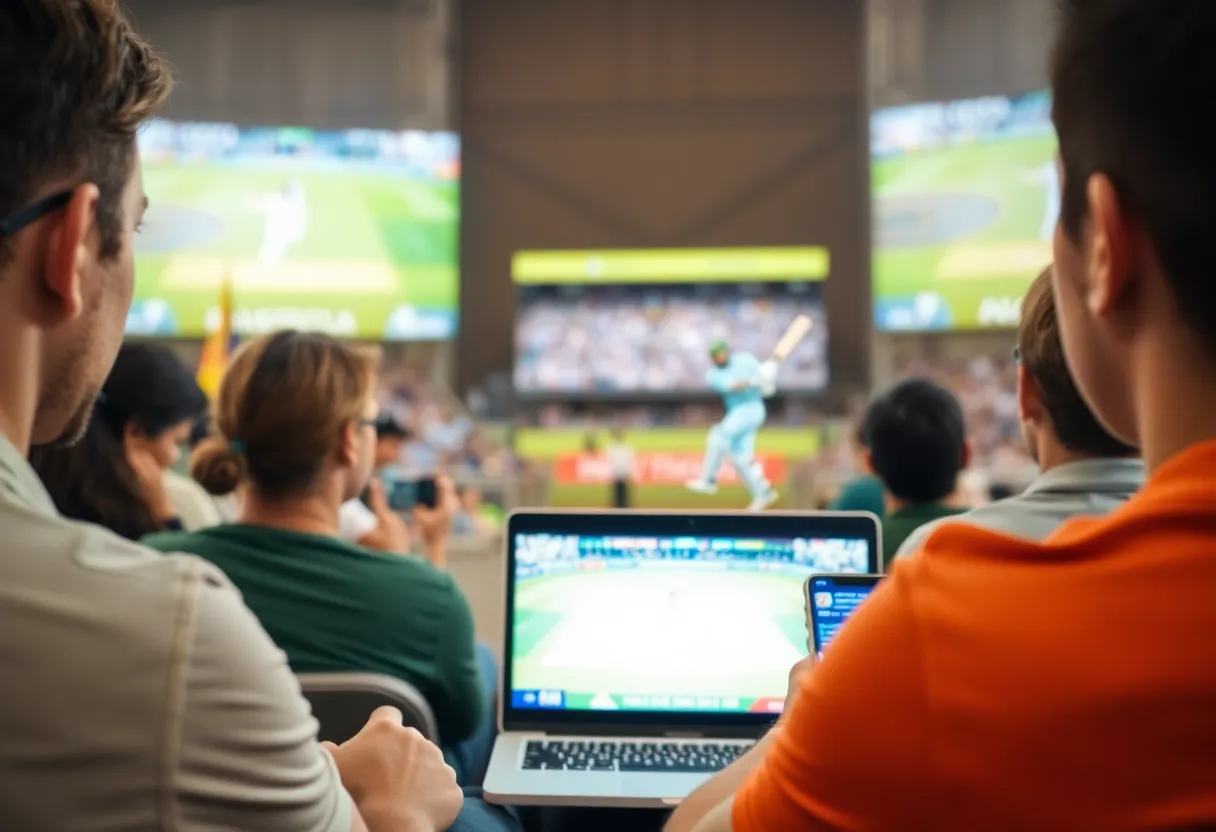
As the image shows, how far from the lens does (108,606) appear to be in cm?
68

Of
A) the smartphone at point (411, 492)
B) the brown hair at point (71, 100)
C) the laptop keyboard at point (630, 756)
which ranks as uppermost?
the brown hair at point (71, 100)

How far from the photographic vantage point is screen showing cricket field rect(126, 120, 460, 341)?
9266 mm

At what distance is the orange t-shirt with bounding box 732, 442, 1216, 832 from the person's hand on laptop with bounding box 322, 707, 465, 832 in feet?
1.66

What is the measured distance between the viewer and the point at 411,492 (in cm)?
263

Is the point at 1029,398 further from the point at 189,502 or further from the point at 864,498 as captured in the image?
the point at 189,502

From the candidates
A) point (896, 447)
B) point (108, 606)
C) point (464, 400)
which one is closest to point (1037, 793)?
point (108, 606)

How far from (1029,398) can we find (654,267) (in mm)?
7785

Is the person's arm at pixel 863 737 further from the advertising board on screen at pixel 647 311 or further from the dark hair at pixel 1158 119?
the advertising board on screen at pixel 647 311

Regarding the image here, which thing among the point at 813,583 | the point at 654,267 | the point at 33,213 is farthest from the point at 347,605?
the point at 654,267

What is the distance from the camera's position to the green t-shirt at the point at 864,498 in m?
2.69

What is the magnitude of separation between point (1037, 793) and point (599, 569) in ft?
3.50

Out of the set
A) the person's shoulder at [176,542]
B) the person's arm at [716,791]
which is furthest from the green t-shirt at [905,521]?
the person's arm at [716,791]

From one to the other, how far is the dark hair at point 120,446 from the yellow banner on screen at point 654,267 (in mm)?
6744

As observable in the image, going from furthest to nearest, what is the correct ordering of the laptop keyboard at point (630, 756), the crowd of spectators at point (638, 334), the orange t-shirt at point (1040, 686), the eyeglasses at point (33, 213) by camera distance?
the crowd of spectators at point (638, 334) < the laptop keyboard at point (630, 756) < the eyeglasses at point (33, 213) < the orange t-shirt at point (1040, 686)
